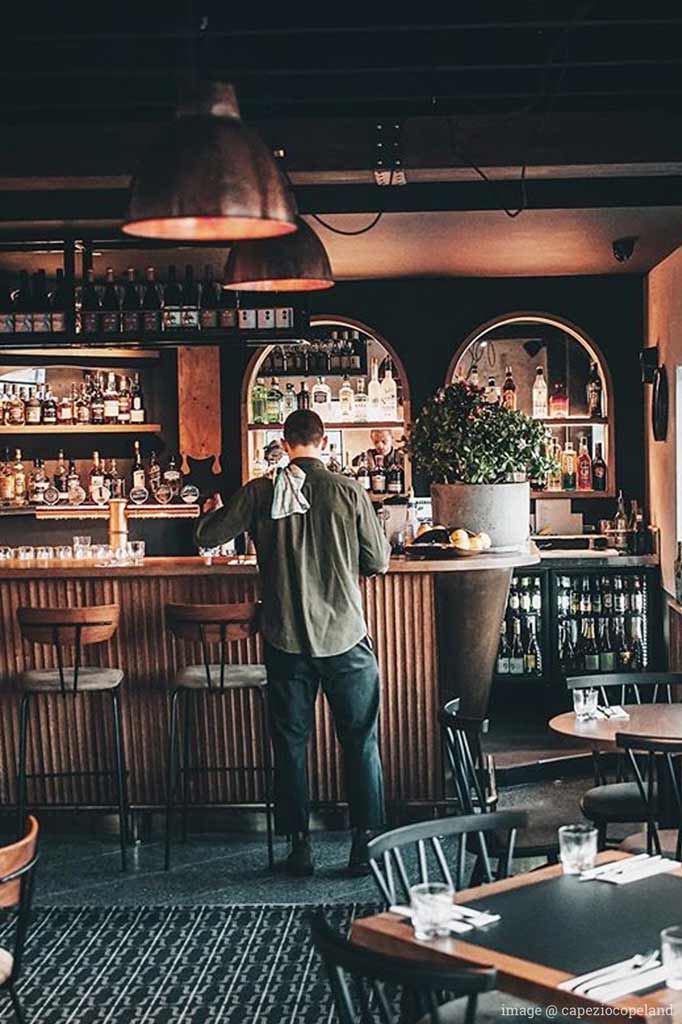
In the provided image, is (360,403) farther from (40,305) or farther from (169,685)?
(169,685)

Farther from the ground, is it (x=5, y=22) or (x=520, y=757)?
(x=5, y=22)

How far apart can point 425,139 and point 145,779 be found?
3.08 meters

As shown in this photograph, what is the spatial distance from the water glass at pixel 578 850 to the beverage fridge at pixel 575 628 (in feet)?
17.4

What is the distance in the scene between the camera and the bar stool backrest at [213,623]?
6.10 meters

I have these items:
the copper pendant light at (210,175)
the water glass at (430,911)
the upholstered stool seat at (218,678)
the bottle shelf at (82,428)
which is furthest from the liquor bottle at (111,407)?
the water glass at (430,911)

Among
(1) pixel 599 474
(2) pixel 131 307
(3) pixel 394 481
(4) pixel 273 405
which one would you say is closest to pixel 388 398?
(3) pixel 394 481

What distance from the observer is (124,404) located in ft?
31.8

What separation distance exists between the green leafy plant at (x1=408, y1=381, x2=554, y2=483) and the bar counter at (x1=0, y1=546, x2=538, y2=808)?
0.43 meters

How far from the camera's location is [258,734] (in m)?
6.67

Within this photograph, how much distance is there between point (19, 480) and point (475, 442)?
4057 millimetres

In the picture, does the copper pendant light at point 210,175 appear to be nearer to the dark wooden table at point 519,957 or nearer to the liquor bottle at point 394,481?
the dark wooden table at point 519,957

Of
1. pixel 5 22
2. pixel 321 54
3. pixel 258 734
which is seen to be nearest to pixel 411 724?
pixel 258 734

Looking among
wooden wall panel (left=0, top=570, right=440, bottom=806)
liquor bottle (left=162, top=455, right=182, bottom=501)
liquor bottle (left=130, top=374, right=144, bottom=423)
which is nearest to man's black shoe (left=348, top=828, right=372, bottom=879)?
A: wooden wall panel (left=0, top=570, right=440, bottom=806)

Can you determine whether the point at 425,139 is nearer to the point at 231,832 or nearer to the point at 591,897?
the point at 231,832
